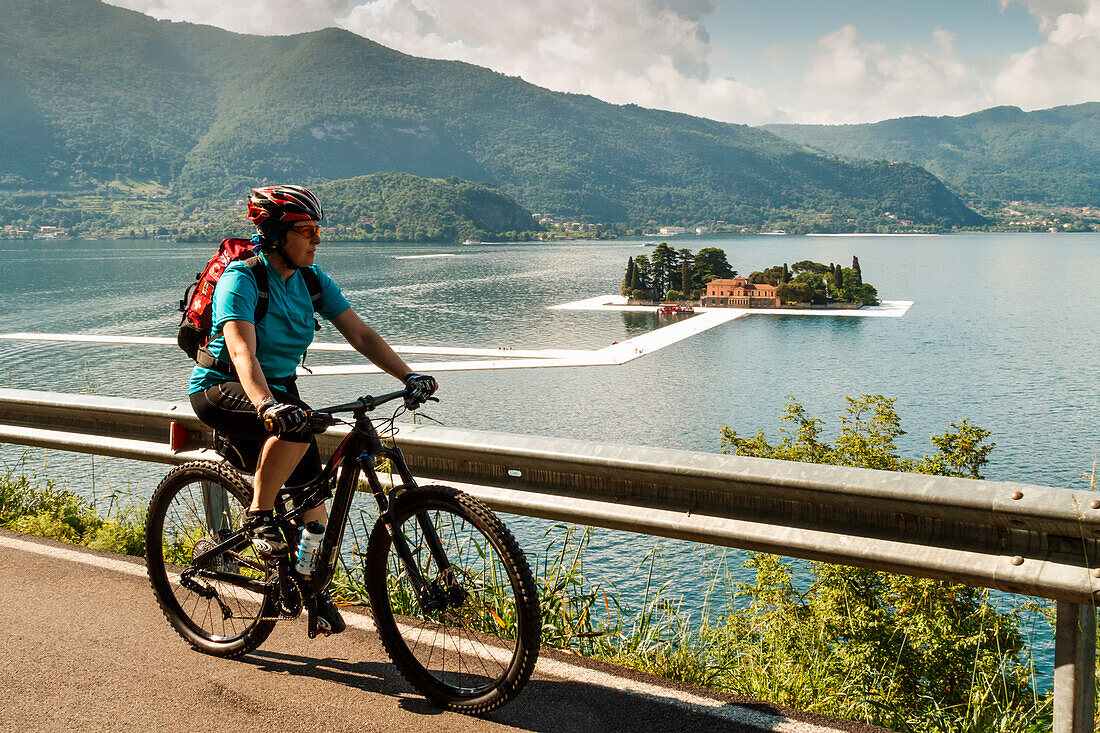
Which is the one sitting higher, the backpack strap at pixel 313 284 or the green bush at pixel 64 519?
the backpack strap at pixel 313 284

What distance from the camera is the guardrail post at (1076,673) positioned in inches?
107

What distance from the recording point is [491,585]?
414 centimetres

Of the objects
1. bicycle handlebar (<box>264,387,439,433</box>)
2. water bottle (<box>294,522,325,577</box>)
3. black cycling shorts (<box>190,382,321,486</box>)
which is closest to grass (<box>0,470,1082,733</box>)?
water bottle (<box>294,522,325,577</box>)

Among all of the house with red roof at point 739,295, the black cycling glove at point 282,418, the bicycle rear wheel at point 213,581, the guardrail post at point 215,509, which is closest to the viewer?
the black cycling glove at point 282,418

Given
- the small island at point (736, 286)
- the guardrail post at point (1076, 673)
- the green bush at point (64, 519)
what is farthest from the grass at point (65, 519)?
the small island at point (736, 286)

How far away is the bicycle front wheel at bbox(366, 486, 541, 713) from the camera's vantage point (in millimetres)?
3086

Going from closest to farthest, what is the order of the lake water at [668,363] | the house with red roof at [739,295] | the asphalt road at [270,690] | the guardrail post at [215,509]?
the asphalt road at [270,690]
the guardrail post at [215,509]
the lake water at [668,363]
the house with red roof at [739,295]

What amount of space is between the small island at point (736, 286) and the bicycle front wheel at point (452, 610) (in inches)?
3944

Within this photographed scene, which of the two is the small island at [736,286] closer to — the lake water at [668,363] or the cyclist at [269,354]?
the lake water at [668,363]

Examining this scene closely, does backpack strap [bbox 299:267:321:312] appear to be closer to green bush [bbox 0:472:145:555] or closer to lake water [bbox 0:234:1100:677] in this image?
green bush [bbox 0:472:145:555]

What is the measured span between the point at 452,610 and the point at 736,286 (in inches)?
4126

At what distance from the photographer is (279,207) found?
11.1 ft

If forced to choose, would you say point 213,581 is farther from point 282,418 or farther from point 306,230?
point 306,230

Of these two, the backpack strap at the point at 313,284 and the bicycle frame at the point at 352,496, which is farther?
the backpack strap at the point at 313,284
